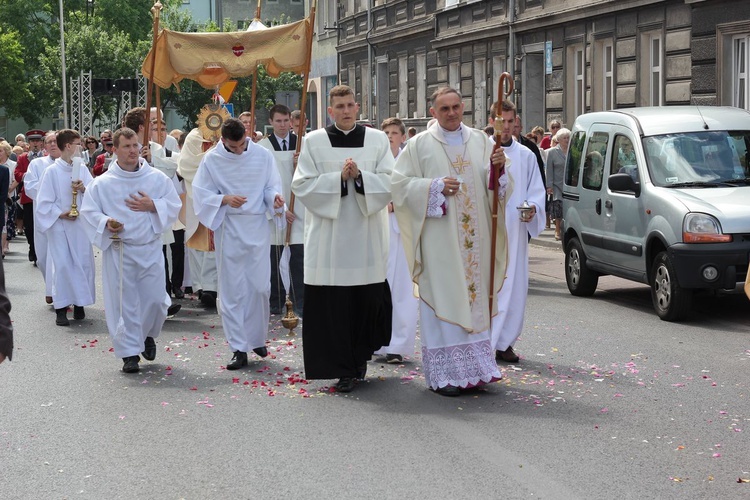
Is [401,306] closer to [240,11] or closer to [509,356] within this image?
[509,356]

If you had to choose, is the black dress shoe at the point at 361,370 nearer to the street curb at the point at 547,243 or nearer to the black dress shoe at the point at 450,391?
the black dress shoe at the point at 450,391

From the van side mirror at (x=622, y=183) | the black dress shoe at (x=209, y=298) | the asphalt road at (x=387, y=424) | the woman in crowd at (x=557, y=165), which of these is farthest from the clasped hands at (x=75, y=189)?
the woman in crowd at (x=557, y=165)

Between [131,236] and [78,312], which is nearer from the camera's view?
[131,236]

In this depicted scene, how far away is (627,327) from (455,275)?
338cm

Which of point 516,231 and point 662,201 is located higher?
point 662,201

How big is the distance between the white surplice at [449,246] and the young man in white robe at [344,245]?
0.29 metres

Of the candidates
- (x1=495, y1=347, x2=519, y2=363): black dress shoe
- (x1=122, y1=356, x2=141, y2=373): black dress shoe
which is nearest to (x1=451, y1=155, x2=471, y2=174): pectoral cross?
(x1=495, y1=347, x2=519, y2=363): black dress shoe

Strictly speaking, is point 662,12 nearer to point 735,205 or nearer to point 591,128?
point 591,128

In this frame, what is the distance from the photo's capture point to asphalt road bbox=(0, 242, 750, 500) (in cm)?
649

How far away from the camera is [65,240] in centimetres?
1384

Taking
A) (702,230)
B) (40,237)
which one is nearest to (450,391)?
(702,230)

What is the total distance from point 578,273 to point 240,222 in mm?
5168

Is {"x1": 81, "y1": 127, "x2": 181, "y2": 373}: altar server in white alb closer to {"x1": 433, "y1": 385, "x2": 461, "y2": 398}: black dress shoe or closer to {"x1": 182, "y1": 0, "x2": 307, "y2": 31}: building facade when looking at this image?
{"x1": 433, "y1": 385, "x2": 461, "y2": 398}: black dress shoe

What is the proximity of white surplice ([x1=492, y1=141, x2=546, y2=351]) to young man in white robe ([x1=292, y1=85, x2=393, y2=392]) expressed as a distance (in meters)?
1.17
